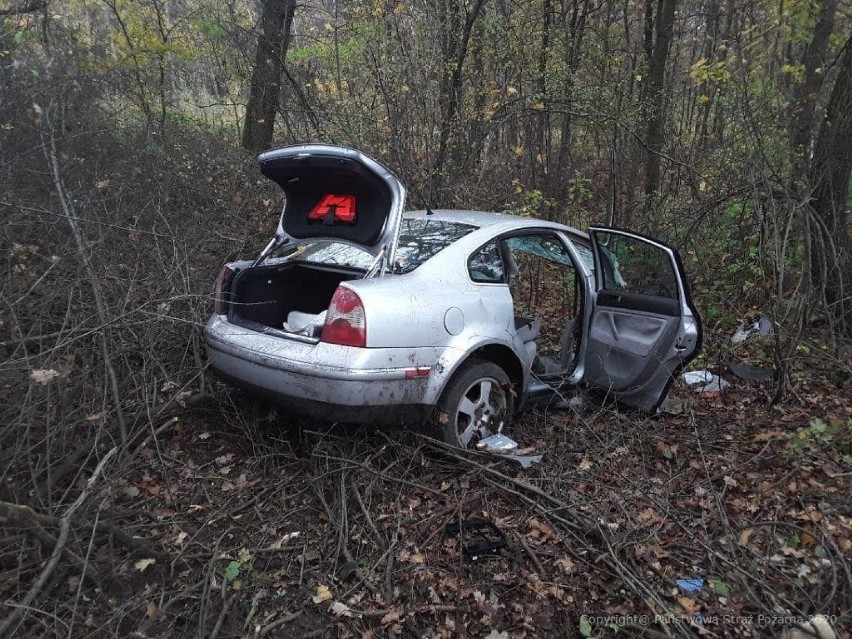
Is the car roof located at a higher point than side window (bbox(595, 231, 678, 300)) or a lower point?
higher

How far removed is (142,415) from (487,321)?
7.67 feet

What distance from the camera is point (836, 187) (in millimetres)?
5965

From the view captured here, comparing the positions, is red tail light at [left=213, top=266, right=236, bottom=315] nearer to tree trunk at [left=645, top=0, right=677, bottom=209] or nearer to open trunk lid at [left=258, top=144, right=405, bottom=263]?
open trunk lid at [left=258, top=144, right=405, bottom=263]

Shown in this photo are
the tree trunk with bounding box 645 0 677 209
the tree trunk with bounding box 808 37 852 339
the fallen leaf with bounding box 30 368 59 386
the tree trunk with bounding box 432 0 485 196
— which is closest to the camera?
the fallen leaf with bounding box 30 368 59 386

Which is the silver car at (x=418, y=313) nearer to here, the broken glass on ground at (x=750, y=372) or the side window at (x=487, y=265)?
the side window at (x=487, y=265)

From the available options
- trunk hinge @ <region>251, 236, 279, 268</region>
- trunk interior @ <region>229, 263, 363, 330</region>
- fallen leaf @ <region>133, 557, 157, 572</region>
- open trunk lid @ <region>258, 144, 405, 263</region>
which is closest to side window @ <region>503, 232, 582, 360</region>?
open trunk lid @ <region>258, 144, 405, 263</region>

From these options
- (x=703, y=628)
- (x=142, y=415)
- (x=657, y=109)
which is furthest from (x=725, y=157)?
(x=142, y=415)

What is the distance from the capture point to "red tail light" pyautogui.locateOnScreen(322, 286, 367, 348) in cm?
323

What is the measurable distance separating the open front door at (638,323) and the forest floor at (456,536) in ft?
1.50

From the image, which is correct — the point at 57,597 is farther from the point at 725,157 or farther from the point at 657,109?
the point at 657,109

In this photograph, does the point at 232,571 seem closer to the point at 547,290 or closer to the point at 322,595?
the point at 322,595

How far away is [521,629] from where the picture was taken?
2.62 meters

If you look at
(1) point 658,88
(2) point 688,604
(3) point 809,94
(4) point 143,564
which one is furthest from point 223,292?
(1) point 658,88

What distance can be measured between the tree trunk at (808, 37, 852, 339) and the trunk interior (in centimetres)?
483
